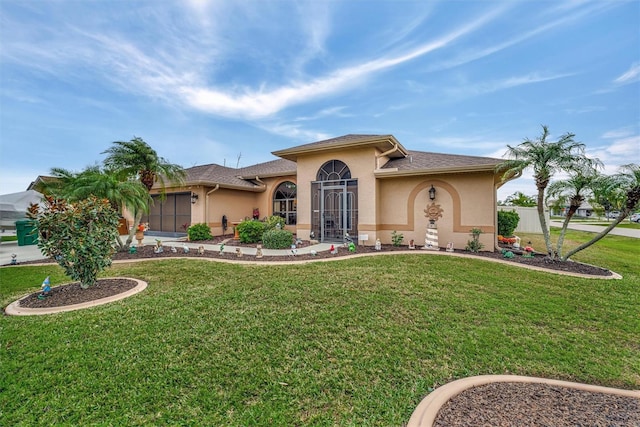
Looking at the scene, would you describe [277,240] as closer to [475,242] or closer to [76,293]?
Result: [76,293]

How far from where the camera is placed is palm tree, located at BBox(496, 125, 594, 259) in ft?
25.8

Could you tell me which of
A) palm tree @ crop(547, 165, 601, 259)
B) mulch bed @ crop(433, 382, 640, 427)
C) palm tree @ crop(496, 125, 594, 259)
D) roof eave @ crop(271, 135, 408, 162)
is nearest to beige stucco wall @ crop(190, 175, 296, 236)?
roof eave @ crop(271, 135, 408, 162)

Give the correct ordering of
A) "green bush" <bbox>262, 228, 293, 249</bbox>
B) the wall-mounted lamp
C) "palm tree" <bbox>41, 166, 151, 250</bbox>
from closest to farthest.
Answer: "palm tree" <bbox>41, 166, 151, 250</bbox>, the wall-mounted lamp, "green bush" <bbox>262, 228, 293, 249</bbox>

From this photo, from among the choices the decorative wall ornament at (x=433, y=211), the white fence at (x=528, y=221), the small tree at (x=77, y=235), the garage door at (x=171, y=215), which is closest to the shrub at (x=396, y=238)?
the decorative wall ornament at (x=433, y=211)

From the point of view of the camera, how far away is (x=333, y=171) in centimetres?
1177

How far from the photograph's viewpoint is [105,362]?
10.2ft

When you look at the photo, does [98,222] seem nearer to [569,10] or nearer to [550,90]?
[569,10]

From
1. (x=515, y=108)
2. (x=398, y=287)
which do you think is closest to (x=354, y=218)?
(x=398, y=287)

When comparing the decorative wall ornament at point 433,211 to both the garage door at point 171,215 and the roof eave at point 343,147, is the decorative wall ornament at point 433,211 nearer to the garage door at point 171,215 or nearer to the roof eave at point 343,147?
the roof eave at point 343,147

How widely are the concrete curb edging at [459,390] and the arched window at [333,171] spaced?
918 cm

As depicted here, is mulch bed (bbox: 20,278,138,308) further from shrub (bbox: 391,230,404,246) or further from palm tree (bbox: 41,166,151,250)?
shrub (bbox: 391,230,404,246)

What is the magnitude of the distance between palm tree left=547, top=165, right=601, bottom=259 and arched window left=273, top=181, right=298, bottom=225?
36.0 ft

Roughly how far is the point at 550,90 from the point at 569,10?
13.2 feet

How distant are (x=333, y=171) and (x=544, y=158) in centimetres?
730
